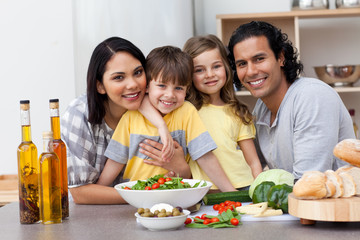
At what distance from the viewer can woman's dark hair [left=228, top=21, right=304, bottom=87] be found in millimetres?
2205

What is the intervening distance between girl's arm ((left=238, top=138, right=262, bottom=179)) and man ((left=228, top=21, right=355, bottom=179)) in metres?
0.08

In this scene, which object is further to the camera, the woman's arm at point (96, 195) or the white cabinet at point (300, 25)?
the white cabinet at point (300, 25)

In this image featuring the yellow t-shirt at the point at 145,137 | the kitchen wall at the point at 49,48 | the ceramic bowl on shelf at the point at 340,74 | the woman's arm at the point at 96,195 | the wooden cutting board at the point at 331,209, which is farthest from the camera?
the kitchen wall at the point at 49,48

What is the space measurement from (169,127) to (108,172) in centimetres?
29

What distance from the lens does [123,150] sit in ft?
6.35

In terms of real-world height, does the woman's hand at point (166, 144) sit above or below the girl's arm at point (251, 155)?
above

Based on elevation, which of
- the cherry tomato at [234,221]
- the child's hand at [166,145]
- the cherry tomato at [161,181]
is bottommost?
the cherry tomato at [234,221]

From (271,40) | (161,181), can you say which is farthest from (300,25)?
(161,181)

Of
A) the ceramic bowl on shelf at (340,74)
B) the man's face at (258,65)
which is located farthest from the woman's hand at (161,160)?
the ceramic bowl on shelf at (340,74)

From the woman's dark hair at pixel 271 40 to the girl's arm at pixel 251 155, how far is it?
13.5 inches

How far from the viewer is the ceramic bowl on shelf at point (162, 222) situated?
1379mm

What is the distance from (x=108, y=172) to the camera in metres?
1.95

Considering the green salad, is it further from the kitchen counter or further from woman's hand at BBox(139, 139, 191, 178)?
woman's hand at BBox(139, 139, 191, 178)

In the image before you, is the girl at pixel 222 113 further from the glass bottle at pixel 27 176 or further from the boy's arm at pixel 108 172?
the glass bottle at pixel 27 176
